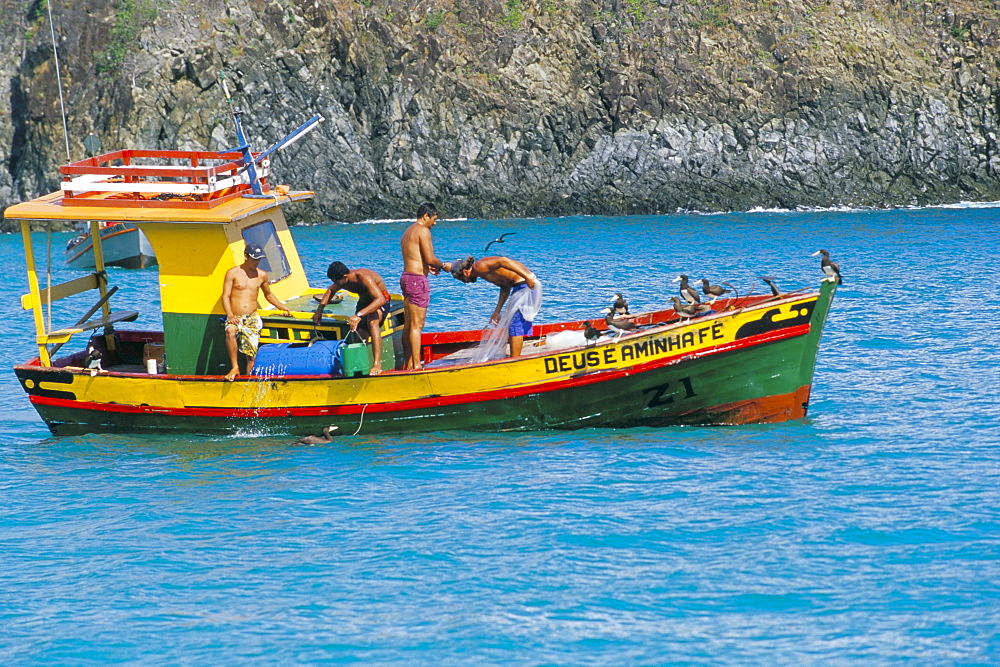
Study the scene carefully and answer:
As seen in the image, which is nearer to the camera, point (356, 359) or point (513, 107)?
point (356, 359)

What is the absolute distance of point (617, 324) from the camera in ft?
41.9

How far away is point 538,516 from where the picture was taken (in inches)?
444

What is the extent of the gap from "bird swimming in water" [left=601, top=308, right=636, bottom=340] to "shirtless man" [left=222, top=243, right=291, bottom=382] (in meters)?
3.98

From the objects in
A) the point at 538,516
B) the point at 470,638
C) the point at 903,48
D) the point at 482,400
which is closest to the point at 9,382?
the point at 482,400

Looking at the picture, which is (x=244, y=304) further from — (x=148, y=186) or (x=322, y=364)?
(x=148, y=186)

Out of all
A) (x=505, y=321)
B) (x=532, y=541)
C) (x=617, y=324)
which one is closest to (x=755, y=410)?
(x=617, y=324)

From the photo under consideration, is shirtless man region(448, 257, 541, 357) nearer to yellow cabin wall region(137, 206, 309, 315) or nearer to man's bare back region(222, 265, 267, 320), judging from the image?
man's bare back region(222, 265, 267, 320)

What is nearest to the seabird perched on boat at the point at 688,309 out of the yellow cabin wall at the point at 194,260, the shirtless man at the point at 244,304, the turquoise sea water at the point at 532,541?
the turquoise sea water at the point at 532,541

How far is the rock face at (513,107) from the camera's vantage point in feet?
132

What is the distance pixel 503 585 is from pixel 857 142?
34612mm

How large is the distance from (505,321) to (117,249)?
540 cm

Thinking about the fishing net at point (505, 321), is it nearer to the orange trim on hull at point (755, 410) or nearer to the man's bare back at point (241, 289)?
the orange trim on hull at point (755, 410)

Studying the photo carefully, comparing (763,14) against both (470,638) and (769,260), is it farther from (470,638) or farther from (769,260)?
(470,638)

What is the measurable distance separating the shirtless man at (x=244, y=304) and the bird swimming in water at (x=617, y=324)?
3981 millimetres
